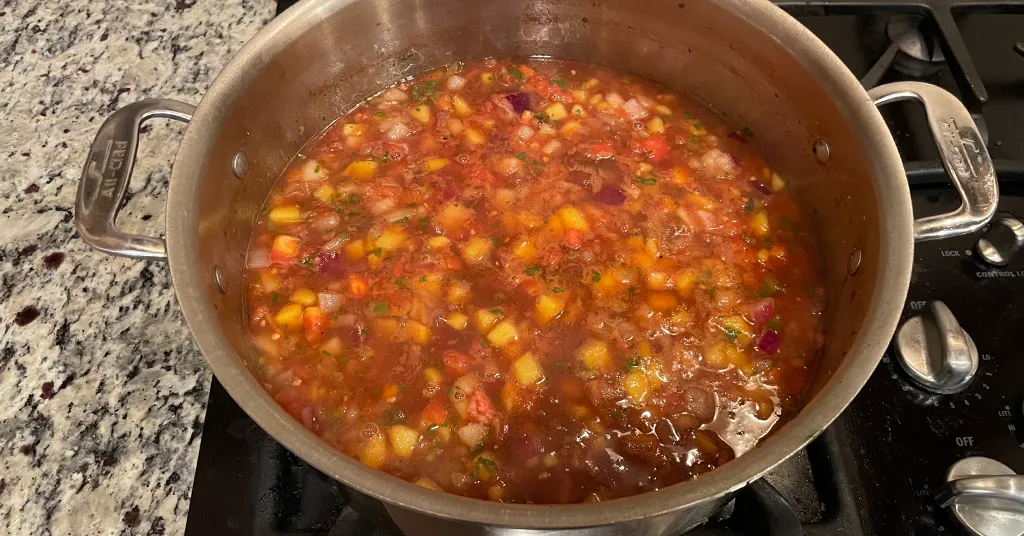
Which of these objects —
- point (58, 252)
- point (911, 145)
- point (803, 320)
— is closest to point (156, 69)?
point (58, 252)

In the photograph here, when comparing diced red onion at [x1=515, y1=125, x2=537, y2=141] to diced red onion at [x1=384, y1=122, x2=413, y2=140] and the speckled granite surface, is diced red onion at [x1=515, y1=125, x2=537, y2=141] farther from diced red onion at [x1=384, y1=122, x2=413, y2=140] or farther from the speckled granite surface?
the speckled granite surface

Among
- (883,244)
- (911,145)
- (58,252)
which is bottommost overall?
(58,252)

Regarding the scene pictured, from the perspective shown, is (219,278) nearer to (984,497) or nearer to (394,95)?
(394,95)

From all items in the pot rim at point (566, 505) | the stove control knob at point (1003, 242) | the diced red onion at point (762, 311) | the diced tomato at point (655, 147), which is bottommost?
the diced red onion at point (762, 311)

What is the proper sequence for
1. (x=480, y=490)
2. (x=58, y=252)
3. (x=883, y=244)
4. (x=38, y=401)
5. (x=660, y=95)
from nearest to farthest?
(x=883, y=244) → (x=480, y=490) → (x=38, y=401) → (x=58, y=252) → (x=660, y=95)

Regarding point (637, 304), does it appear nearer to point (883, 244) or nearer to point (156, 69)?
point (883, 244)

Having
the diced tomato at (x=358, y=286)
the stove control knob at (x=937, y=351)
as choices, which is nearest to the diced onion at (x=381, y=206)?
the diced tomato at (x=358, y=286)

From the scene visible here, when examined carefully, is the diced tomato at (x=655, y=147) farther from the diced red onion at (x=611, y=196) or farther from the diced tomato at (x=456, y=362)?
the diced tomato at (x=456, y=362)
